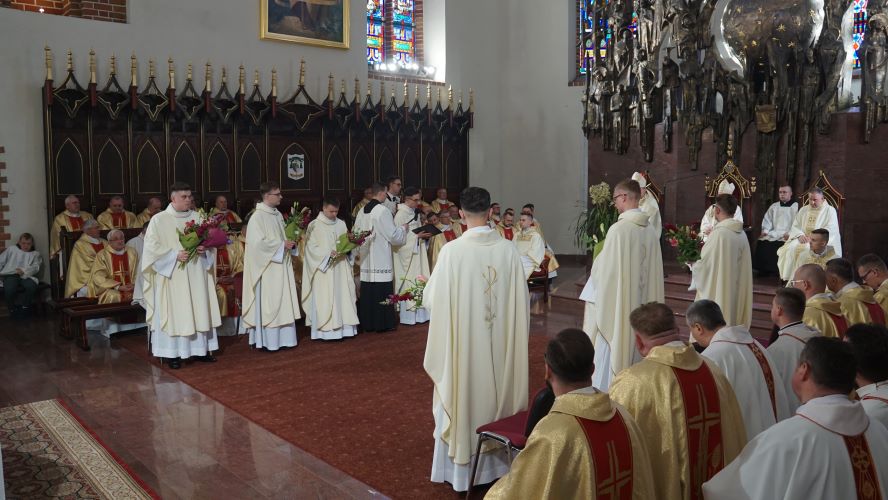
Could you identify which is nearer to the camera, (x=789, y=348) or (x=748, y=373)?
(x=748, y=373)

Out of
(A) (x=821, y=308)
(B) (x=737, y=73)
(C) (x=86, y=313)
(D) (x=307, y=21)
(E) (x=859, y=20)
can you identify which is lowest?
(C) (x=86, y=313)

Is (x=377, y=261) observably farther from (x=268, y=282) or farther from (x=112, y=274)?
(x=112, y=274)

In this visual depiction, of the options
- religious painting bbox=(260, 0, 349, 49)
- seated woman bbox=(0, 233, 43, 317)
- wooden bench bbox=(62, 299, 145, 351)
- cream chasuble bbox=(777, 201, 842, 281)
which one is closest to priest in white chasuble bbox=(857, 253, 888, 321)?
cream chasuble bbox=(777, 201, 842, 281)

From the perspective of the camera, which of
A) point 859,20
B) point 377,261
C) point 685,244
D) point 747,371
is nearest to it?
point 747,371

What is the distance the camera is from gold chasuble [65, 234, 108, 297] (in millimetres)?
10453


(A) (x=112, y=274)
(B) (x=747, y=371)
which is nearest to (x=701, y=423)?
(B) (x=747, y=371)

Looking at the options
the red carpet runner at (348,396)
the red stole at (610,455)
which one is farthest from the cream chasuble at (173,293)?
the red stole at (610,455)

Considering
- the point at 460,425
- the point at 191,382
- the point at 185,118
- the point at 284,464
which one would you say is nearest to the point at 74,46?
the point at 185,118

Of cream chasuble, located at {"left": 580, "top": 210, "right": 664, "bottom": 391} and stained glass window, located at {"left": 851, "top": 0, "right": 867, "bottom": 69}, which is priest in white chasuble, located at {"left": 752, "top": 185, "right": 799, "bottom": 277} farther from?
cream chasuble, located at {"left": 580, "top": 210, "right": 664, "bottom": 391}

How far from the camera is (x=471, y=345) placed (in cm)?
476

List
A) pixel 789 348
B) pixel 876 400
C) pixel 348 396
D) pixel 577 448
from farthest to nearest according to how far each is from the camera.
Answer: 1. pixel 348 396
2. pixel 789 348
3. pixel 876 400
4. pixel 577 448

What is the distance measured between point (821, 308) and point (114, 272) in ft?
27.8

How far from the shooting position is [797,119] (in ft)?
39.8

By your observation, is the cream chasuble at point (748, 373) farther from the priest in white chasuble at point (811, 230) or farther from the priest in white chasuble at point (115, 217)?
the priest in white chasuble at point (115, 217)
